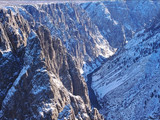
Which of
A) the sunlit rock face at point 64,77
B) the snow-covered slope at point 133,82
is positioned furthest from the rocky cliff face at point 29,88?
the snow-covered slope at point 133,82

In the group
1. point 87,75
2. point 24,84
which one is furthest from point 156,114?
point 87,75

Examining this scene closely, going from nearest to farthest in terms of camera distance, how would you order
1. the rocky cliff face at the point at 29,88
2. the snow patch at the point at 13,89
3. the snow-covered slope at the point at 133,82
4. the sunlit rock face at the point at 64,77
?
the rocky cliff face at the point at 29,88 → the snow patch at the point at 13,89 → the sunlit rock face at the point at 64,77 → the snow-covered slope at the point at 133,82

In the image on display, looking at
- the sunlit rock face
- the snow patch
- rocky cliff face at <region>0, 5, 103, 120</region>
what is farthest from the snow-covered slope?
the snow patch

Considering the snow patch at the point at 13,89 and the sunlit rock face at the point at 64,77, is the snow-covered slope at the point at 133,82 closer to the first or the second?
the sunlit rock face at the point at 64,77

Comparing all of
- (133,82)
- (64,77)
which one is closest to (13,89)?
(64,77)

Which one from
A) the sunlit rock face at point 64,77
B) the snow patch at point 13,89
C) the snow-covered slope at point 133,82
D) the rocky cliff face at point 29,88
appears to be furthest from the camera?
the snow-covered slope at point 133,82

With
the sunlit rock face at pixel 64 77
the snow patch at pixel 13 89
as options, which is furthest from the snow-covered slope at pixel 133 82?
the snow patch at pixel 13 89

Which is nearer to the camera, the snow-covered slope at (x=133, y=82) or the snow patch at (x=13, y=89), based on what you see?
the snow patch at (x=13, y=89)

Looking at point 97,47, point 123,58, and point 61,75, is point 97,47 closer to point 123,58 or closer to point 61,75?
point 123,58
